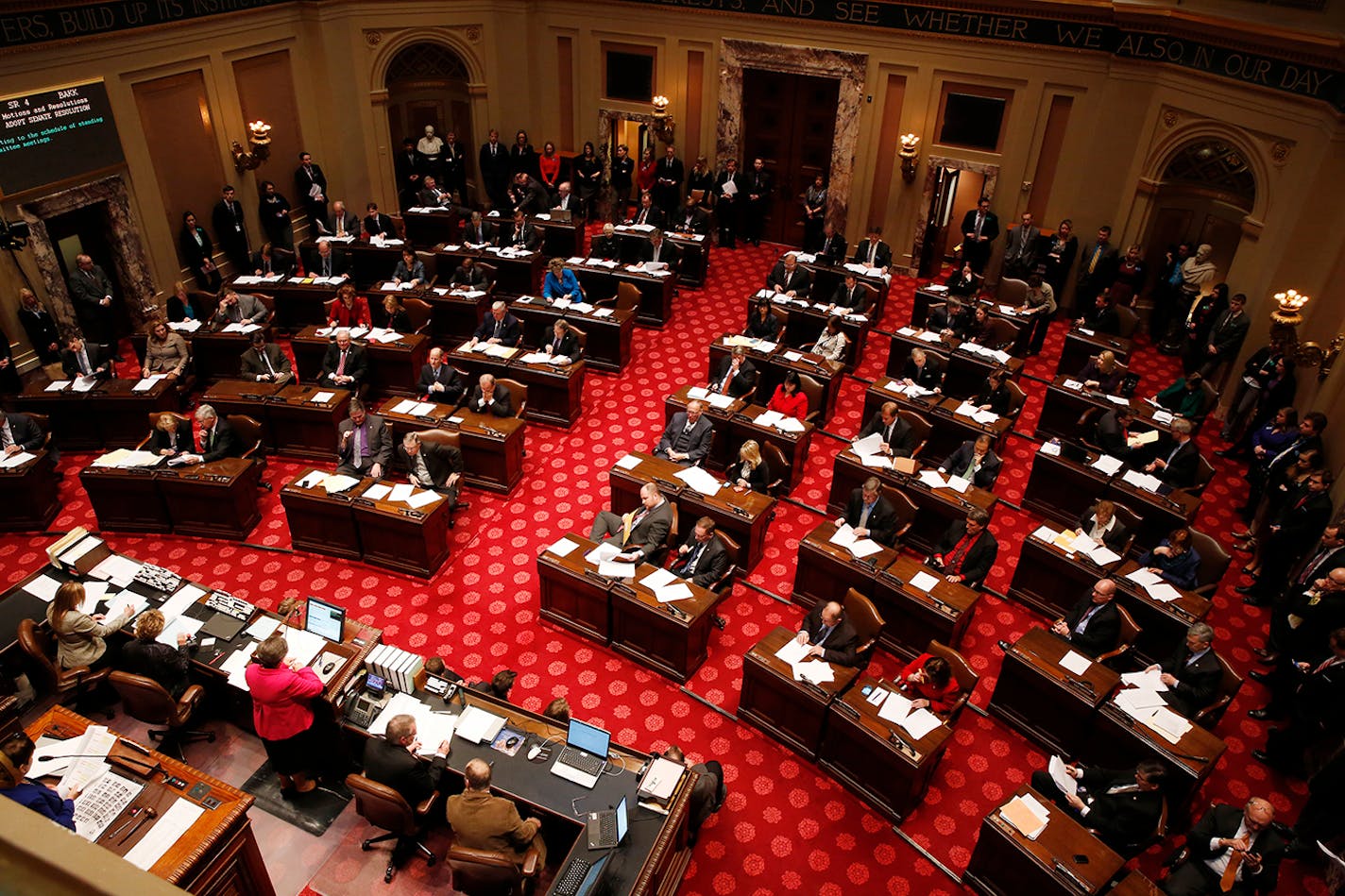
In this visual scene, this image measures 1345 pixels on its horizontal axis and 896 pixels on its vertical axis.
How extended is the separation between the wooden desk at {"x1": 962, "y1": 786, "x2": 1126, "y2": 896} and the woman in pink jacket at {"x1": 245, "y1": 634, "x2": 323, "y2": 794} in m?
4.62

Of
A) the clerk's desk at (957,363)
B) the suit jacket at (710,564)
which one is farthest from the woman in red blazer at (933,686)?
the clerk's desk at (957,363)

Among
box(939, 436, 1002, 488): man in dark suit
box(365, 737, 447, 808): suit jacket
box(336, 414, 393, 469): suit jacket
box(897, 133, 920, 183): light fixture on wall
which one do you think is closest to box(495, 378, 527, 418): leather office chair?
box(336, 414, 393, 469): suit jacket

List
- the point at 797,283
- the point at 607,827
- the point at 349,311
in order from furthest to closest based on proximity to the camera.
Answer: the point at 797,283 → the point at 349,311 → the point at 607,827

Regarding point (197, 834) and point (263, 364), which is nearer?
point (197, 834)

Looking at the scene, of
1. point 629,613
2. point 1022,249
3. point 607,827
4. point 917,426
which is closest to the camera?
point 607,827

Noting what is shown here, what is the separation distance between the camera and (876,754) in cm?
657

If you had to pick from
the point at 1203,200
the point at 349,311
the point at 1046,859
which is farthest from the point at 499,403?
the point at 1203,200

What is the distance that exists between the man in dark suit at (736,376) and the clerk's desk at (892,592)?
8.57 ft

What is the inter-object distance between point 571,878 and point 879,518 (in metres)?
4.48

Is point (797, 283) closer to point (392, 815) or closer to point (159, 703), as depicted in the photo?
point (392, 815)

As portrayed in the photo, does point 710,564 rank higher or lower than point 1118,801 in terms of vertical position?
higher

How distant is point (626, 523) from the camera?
8406mm

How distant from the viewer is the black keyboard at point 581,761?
19.8 ft

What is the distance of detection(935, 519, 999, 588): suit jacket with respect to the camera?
796cm
